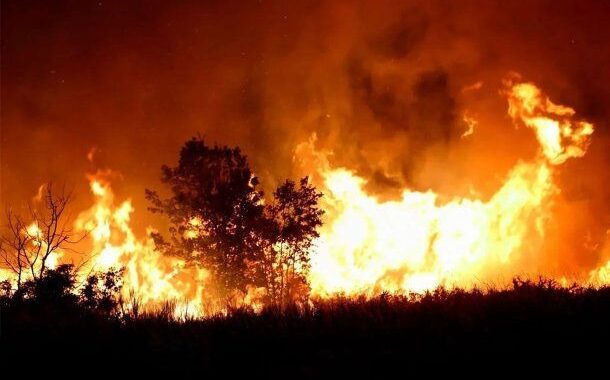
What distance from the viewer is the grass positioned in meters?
5.07

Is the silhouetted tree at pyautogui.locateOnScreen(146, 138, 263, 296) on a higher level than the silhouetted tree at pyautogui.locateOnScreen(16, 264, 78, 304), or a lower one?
higher

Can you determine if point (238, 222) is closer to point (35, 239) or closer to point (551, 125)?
point (35, 239)

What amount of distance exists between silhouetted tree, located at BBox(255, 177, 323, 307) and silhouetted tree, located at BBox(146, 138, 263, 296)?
0.70 metres

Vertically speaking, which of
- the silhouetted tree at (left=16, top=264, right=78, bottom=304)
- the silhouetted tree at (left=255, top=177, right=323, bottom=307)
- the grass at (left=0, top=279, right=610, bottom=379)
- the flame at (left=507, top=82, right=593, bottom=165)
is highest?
the flame at (left=507, top=82, right=593, bottom=165)

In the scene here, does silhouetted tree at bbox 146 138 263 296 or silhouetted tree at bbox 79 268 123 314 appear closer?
silhouetted tree at bbox 79 268 123 314

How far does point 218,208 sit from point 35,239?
705 cm

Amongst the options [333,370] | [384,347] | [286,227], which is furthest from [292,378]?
[286,227]

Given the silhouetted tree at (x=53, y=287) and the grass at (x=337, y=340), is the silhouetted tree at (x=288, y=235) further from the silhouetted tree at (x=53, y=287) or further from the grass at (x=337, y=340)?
the grass at (x=337, y=340)

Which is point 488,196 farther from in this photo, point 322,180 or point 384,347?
point 384,347

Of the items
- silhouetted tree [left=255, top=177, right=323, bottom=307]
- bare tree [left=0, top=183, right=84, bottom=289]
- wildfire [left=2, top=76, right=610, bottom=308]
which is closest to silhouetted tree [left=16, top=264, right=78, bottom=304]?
bare tree [left=0, top=183, right=84, bottom=289]

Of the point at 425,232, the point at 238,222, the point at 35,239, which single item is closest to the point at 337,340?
the point at 35,239

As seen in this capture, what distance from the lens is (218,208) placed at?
66.7 feet

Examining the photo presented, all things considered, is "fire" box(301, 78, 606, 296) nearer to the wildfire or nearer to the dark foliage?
the wildfire

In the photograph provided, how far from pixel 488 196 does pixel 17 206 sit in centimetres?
→ 3415
